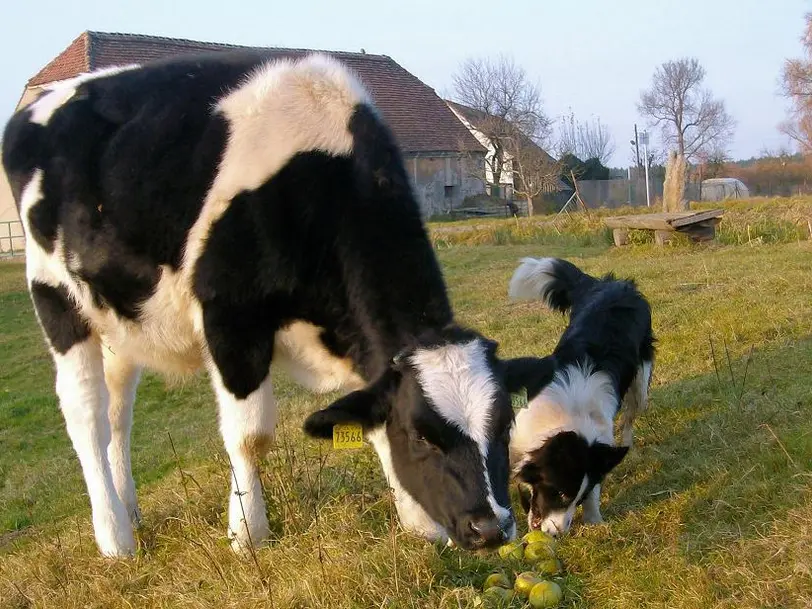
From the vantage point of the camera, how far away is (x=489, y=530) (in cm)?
361

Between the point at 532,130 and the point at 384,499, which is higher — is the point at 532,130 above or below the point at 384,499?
above

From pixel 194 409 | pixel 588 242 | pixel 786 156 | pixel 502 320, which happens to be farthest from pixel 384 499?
pixel 786 156

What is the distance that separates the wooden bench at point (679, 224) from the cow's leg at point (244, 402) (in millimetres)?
13470

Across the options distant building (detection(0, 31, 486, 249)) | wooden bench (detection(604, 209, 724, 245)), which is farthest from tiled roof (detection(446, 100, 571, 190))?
wooden bench (detection(604, 209, 724, 245))

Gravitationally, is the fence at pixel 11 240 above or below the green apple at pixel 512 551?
above

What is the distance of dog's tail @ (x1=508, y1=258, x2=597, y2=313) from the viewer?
763 centimetres

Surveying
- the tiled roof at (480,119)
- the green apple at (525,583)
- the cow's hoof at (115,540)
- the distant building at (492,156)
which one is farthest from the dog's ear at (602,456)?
the tiled roof at (480,119)

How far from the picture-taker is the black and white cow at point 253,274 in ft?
12.7

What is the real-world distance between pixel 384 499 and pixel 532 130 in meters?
47.6

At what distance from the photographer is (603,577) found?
3.96 m

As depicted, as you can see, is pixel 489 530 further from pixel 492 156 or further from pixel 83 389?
pixel 492 156

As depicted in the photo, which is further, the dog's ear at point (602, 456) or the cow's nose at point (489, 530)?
the dog's ear at point (602, 456)

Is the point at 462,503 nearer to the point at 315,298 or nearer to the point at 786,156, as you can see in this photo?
the point at 315,298

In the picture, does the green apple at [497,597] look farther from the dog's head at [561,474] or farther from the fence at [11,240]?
the fence at [11,240]
